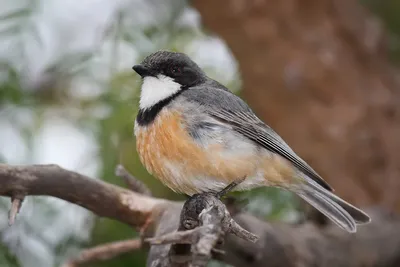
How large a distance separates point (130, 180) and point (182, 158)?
319 mm

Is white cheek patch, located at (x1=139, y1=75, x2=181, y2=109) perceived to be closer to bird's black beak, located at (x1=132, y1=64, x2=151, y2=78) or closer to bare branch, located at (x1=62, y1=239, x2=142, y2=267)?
bird's black beak, located at (x1=132, y1=64, x2=151, y2=78)

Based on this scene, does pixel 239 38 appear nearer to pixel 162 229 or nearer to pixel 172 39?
pixel 172 39

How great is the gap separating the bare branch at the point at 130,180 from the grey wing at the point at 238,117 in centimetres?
49

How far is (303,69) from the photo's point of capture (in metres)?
5.08

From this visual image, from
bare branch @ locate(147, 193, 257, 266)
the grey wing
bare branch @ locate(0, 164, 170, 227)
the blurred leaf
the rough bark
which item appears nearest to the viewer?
bare branch @ locate(147, 193, 257, 266)

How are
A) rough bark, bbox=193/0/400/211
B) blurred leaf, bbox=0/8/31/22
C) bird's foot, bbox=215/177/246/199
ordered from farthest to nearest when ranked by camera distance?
1. rough bark, bbox=193/0/400/211
2. blurred leaf, bbox=0/8/31/22
3. bird's foot, bbox=215/177/246/199

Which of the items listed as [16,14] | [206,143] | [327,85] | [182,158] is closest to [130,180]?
[182,158]

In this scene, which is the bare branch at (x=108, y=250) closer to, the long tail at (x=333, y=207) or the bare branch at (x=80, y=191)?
the bare branch at (x=80, y=191)

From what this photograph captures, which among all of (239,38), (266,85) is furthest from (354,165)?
(239,38)

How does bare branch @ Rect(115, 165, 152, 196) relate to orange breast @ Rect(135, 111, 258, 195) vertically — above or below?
below

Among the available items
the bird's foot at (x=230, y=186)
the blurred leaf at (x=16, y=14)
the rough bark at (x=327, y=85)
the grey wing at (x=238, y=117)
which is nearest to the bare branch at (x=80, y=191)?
the bird's foot at (x=230, y=186)

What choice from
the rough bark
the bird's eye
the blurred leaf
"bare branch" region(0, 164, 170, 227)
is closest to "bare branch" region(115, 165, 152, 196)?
"bare branch" region(0, 164, 170, 227)

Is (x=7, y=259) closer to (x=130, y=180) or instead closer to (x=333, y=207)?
(x=130, y=180)

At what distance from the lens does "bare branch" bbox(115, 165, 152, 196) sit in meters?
3.38
